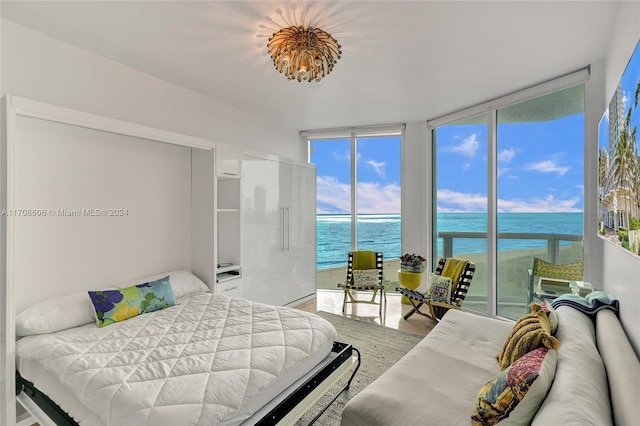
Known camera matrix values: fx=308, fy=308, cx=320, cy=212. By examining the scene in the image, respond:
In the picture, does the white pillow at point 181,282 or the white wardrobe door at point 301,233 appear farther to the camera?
the white wardrobe door at point 301,233

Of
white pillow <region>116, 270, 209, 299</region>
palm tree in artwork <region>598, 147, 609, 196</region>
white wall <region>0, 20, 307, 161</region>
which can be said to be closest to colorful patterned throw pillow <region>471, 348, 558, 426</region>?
palm tree in artwork <region>598, 147, 609, 196</region>

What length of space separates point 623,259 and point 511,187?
6.95 ft

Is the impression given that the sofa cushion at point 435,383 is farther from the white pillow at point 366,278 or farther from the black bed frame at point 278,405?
the white pillow at point 366,278

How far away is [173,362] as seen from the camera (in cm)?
176

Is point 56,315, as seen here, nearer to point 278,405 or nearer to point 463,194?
point 278,405

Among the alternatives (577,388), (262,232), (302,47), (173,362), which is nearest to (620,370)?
(577,388)

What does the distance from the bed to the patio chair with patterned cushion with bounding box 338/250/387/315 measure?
1.87 meters

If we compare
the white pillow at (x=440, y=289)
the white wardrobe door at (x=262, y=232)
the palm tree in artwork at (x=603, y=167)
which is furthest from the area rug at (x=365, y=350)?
the palm tree in artwork at (x=603, y=167)

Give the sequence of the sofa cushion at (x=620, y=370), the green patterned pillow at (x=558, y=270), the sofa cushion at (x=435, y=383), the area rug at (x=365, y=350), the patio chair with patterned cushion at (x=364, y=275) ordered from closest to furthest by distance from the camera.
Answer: the sofa cushion at (x=620, y=370) < the sofa cushion at (x=435, y=383) < the area rug at (x=365, y=350) < the green patterned pillow at (x=558, y=270) < the patio chair with patterned cushion at (x=364, y=275)

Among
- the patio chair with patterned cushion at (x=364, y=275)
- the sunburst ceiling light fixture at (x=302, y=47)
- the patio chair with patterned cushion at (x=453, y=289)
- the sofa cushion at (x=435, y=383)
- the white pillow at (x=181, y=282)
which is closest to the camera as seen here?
the sofa cushion at (x=435, y=383)

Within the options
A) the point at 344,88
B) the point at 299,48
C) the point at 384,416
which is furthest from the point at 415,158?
the point at 384,416

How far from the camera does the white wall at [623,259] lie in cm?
151

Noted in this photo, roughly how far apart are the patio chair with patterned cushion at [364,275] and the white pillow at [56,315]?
2.83m

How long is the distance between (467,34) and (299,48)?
4.17 ft
